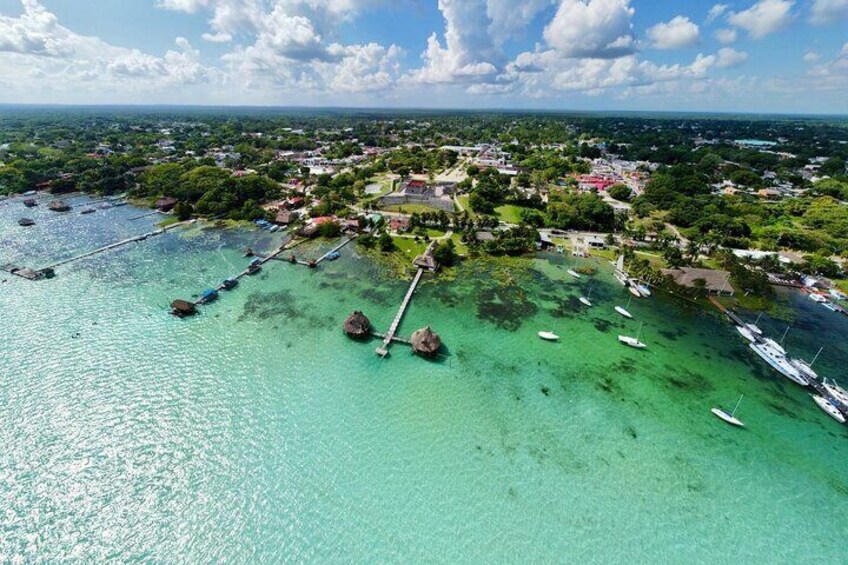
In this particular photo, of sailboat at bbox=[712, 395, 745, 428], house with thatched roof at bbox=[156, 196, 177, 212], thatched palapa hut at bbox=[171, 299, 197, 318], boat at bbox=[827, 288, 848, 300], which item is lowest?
sailboat at bbox=[712, 395, 745, 428]

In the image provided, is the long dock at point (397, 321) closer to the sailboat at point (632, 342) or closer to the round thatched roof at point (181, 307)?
the round thatched roof at point (181, 307)

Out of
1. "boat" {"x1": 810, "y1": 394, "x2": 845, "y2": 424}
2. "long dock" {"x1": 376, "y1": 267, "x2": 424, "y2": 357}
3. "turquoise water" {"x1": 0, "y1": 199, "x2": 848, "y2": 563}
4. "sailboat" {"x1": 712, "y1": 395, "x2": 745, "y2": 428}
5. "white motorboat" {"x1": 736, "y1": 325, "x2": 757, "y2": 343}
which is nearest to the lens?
"turquoise water" {"x1": 0, "y1": 199, "x2": 848, "y2": 563}

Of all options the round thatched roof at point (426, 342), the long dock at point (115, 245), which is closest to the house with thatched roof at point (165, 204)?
the long dock at point (115, 245)

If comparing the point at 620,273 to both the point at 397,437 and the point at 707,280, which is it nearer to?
the point at 707,280

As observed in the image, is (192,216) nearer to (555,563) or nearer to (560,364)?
(560,364)

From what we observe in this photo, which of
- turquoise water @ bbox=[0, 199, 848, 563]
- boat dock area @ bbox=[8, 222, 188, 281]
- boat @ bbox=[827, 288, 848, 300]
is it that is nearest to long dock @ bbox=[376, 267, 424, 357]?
turquoise water @ bbox=[0, 199, 848, 563]

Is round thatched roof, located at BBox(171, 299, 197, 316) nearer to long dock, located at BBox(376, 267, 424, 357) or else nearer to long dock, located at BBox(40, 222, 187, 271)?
long dock, located at BBox(376, 267, 424, 357)

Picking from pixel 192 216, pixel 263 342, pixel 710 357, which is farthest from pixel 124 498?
pixel 192 216
